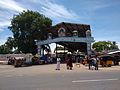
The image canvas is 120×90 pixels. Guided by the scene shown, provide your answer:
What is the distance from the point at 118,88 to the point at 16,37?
2449 inches

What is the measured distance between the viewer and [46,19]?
72750mm

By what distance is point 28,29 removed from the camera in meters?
71.3

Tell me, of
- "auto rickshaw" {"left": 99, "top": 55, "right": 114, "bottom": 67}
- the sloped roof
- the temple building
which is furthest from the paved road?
the sloped roof

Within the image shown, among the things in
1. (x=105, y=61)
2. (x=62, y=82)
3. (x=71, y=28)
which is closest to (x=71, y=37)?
(x=71, y=28)

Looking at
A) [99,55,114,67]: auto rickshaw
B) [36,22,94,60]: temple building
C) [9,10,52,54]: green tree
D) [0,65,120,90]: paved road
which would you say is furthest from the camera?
[9,10,52,54]: green tree

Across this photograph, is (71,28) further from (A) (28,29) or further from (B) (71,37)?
(A) (28,29)

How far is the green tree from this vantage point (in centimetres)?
6938

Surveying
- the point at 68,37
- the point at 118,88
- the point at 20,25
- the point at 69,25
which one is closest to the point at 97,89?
the point at 118,88

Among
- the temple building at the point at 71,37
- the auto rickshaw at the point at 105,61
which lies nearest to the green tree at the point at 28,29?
the temple building at the point at 71,37

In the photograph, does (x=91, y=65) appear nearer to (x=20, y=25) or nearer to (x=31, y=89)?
(x=31, y=89)

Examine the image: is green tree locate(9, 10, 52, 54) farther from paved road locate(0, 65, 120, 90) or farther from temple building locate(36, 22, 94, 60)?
paved road locate(0, 65, 120, 90)

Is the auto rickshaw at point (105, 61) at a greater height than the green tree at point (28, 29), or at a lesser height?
lesser

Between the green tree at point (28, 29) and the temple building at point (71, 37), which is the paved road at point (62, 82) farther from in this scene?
the green tree at point (28, 29)

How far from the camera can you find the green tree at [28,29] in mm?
69375
